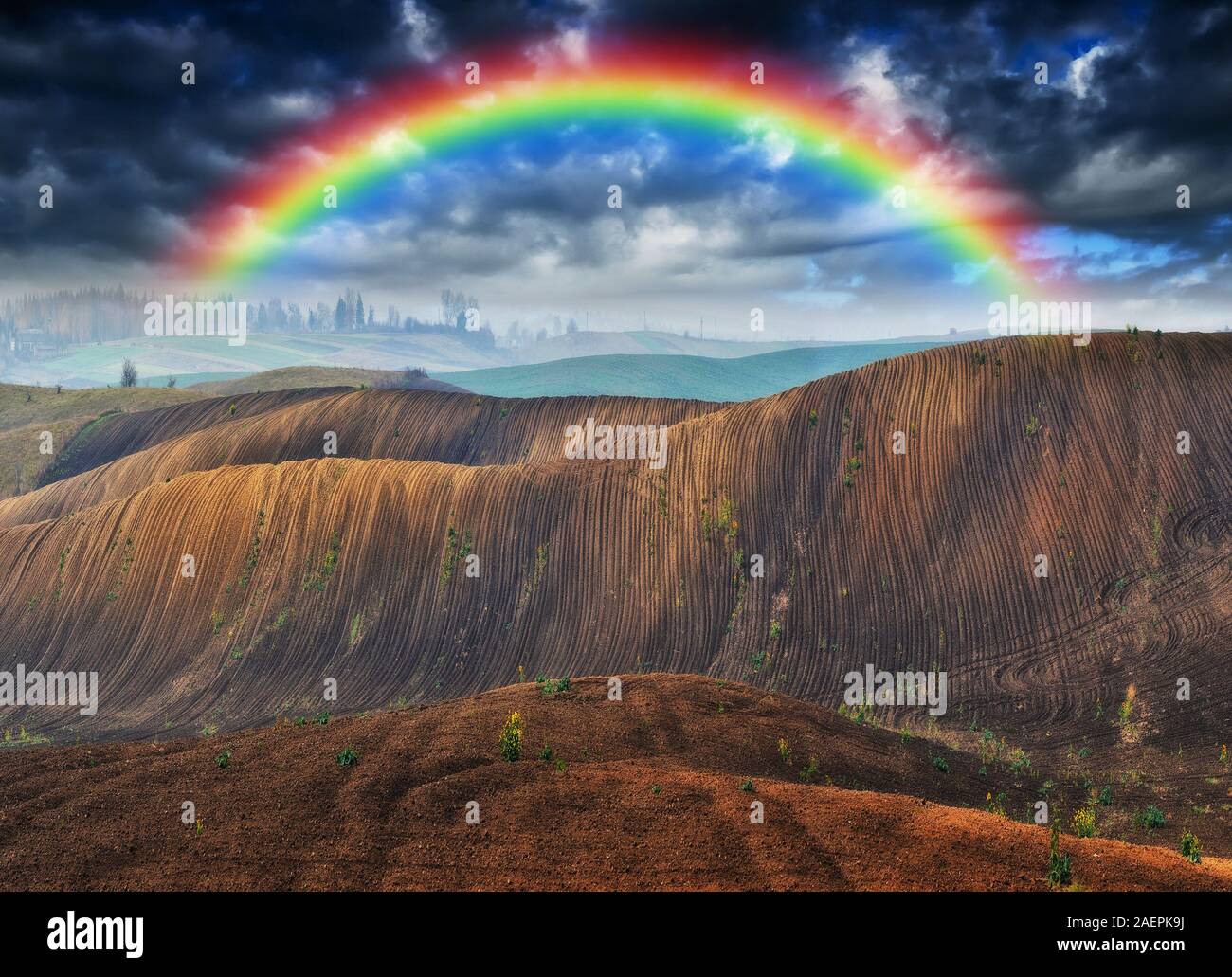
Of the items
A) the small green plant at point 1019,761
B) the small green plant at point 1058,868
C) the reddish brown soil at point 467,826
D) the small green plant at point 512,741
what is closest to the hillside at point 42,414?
the reddish brown soil at point 467,826

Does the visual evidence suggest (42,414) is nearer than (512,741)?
No

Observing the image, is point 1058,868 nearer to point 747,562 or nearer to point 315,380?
point 747,562

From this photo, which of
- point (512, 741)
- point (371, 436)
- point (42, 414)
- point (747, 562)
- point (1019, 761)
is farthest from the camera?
point (42, 414)

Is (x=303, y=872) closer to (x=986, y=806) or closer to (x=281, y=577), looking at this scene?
(x=986, y=806)

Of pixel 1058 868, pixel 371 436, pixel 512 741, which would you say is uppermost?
pixel 371 436

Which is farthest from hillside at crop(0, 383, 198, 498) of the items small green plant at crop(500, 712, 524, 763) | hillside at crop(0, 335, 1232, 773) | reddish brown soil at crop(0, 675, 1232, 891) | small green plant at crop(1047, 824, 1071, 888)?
small green plant at crop(1047, 824, 1071, 888)

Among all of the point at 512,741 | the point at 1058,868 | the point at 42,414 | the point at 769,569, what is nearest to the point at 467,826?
the point at 512,741

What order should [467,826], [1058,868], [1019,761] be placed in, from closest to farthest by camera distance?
[1058,868] → [467,826] → [1019,761]

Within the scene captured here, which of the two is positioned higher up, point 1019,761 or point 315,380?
point 315,380
